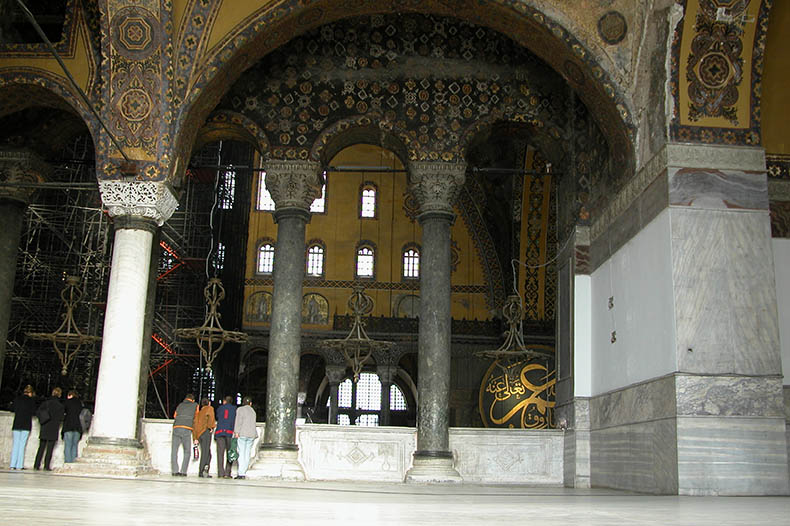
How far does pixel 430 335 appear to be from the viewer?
10172 millimetres

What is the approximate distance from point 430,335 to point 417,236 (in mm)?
11536

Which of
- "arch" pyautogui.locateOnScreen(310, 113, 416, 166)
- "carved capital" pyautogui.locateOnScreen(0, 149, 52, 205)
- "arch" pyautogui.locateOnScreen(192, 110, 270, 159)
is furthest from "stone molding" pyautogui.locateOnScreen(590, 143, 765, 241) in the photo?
"carved capital" pyautogui.locateOnScreen(0, 149, 52, 205)

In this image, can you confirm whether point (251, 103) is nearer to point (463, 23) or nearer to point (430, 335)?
point (463, 23)

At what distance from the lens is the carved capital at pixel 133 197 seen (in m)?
9.16

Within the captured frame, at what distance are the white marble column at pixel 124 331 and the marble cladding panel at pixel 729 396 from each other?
5526 millimetres

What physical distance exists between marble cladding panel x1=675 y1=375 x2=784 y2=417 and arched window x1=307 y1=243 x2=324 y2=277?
14.8 m

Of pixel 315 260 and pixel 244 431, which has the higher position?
pixel 315 260

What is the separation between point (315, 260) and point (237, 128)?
10.7 meters

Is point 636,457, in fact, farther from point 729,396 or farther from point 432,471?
point 432,471

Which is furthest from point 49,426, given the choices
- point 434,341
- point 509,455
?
point 509,455

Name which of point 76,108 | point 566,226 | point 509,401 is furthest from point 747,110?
point 76,108

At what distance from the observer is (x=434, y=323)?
10.2 metres

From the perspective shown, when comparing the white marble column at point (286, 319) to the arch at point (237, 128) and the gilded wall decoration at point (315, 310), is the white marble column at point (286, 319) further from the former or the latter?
the gilded wall decoration at point (315, 310)

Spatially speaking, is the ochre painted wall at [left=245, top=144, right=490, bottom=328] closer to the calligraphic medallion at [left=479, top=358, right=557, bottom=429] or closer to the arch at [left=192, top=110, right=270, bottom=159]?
the calligraphic medallion at [left=479, top=358, right=557, bottom=429]
